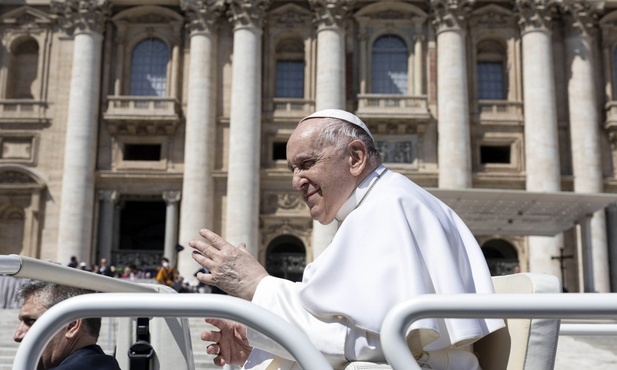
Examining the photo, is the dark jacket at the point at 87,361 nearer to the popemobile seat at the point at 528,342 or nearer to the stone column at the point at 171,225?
the popemobile seat at the point at 528,342

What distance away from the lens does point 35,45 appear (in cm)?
2700

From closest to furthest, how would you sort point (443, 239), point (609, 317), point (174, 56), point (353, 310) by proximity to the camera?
point (609, 317), point (353, 310), point (443, 239), point (174, 56)

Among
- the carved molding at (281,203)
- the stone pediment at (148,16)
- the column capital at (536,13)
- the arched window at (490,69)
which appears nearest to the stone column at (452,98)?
the arched window at (490,69)

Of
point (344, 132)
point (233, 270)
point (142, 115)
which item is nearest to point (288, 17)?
point (142, 115)

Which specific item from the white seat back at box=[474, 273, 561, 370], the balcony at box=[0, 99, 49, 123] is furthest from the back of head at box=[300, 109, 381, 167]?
the balcony at box=[0, 99, 49, 123]

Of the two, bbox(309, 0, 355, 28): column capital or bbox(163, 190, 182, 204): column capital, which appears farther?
bbox(309, 0, 355, 28): column capital

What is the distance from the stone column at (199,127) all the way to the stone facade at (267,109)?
0.08m

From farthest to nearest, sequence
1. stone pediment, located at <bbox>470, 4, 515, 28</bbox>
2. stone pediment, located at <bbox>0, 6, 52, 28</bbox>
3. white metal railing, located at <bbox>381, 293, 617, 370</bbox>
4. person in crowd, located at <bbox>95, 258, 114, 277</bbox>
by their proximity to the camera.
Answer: stone pediment, located at <bbox>0, 6, 52, 28</bbox>
stone pediment, located at <bbox>470, 4, 515, 28</bbox>
person in crowd, located at <bbox>95, 258, 114, 277</bbox>
white metal railing, located at <bbox>381, 293, 617, 370</bbox>

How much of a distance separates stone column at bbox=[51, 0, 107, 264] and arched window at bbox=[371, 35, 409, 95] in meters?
10.6

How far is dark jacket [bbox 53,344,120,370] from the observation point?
258cm

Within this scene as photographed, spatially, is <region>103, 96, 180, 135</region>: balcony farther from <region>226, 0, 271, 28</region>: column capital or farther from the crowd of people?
the crowd of people

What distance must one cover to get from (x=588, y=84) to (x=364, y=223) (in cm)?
2540

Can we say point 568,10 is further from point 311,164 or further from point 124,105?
point 311,164

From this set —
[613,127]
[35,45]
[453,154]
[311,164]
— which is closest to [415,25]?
[453,154]
